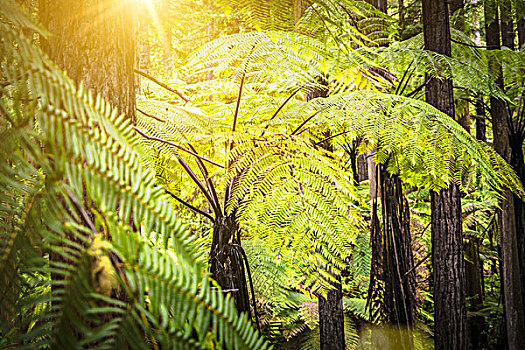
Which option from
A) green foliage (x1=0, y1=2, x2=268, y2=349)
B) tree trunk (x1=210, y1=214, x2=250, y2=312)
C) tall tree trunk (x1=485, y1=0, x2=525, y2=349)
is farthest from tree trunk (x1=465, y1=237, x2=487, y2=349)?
green foliage (x1=0, y1=2, x2=268, y2=349)

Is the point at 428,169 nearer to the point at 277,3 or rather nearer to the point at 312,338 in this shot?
the point at 277,3

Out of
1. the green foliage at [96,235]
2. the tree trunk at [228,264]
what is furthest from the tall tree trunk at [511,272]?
the green foliage at [96,235]

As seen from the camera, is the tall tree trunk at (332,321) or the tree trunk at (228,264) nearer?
the tree trunk at (228,264)

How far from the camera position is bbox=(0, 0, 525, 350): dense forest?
43 centimetres

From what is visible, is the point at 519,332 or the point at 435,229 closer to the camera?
the point at 435,229

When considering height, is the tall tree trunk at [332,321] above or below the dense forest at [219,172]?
below

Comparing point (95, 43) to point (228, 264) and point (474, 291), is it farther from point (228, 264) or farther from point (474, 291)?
point (474, 291)

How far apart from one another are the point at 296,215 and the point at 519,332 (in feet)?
16.1

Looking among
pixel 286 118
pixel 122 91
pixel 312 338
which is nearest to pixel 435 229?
pixel 286 118

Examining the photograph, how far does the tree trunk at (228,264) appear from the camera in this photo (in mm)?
1475

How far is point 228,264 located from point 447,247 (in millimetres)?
1932

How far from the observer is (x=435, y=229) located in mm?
2678

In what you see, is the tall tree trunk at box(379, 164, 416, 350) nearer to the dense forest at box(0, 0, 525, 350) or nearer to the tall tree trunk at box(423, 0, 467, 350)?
the dense forest at box(0, 0, 525, 350)

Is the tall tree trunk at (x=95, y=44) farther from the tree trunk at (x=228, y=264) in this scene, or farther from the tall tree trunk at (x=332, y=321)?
the tall tree trunk at (x=332, y=321)
